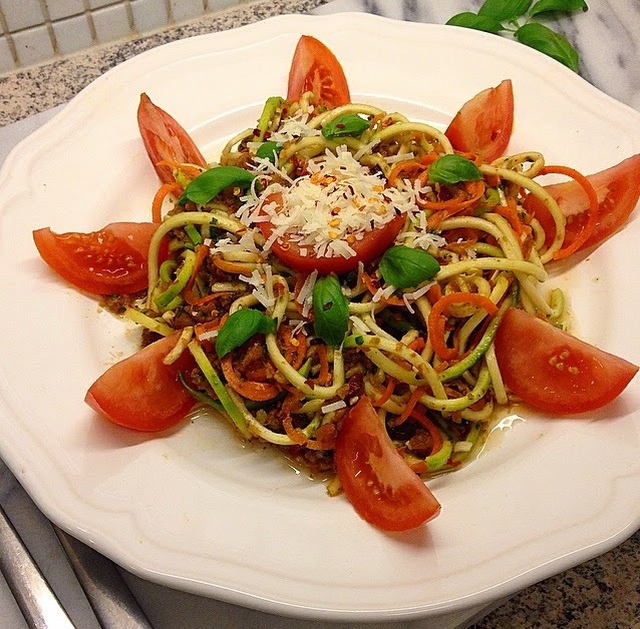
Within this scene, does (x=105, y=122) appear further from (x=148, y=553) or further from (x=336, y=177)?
(x=148, y=553)

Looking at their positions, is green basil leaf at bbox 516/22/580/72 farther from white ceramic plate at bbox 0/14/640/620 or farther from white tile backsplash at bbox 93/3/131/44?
white tile backsplash at bbox 93/3/131/44

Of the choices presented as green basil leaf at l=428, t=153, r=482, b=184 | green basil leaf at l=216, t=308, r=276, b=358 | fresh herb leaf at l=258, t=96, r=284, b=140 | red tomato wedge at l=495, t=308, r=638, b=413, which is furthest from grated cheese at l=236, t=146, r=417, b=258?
red tomato wedge at l=495, t=308, r=638, b=413

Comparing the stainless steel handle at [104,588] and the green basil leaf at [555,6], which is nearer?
the stainless steel handle at [104,588]

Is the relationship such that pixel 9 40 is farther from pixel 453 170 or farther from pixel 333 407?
pixel 333 407

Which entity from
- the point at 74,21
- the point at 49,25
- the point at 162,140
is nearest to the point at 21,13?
the point at 49,25

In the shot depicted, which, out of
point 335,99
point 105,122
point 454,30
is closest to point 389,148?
point 335,99

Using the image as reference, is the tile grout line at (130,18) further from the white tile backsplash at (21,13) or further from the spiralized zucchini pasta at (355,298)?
the spiralized zucchini pasta at (355,298)

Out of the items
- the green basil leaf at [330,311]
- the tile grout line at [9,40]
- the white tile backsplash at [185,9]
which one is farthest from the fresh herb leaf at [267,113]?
the tile grout line at [9,40]
